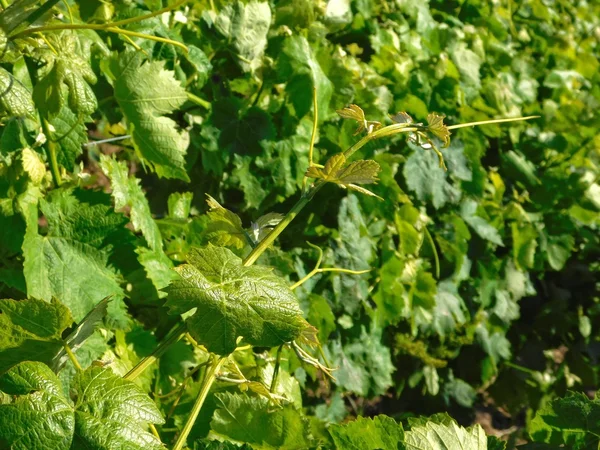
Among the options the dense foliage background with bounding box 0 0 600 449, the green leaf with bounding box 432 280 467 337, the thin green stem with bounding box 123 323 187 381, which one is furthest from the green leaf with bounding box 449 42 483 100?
the thin green stem with bounding box 123 323 187 381

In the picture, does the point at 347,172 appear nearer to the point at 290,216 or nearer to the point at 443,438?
the point at 290,216

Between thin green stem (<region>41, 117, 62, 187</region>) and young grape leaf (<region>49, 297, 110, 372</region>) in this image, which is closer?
young grape leaf (<region>49, 297, 110, 372</region>)

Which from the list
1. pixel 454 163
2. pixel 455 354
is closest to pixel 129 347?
pixel 454 163

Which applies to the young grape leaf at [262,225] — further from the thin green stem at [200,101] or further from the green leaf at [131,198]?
the thin green stem at [200,101]

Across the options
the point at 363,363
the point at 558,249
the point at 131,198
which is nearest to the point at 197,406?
the point at 131,198

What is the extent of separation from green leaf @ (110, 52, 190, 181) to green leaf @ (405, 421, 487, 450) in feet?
2.85

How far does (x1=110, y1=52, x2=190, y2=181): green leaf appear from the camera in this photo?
1.69 meters

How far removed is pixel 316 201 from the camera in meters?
2.30

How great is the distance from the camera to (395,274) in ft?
8.26

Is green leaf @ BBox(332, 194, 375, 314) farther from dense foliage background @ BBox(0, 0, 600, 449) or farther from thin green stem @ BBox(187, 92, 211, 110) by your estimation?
thin green stem @ BBox(187, 92, 211, 110)

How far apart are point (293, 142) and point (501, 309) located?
59.8 inches

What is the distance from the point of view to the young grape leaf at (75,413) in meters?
0.85

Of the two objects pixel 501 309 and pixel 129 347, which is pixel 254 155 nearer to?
pixel 129 347

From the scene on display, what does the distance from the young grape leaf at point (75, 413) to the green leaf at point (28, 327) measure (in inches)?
4.1
